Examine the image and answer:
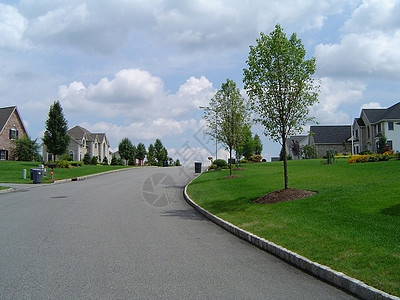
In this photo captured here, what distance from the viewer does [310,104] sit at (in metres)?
15.4

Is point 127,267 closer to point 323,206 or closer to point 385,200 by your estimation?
point 323,206

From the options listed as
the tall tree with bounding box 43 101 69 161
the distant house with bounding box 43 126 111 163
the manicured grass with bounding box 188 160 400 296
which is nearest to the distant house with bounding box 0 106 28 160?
the tall tree with bounding box 43 101 69 161

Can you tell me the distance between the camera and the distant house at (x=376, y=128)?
5284cm

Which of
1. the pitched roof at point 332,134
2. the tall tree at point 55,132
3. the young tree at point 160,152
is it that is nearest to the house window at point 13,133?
the tall tree at point 55,132

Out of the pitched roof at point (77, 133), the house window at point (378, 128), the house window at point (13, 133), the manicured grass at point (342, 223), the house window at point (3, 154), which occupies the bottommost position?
the manicured grass at point (342, 223)

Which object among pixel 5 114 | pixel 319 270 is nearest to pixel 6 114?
pixel 5 114

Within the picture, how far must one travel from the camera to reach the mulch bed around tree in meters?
14.0

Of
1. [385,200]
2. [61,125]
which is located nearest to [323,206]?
[385,200]

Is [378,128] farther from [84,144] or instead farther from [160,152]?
[84,144]

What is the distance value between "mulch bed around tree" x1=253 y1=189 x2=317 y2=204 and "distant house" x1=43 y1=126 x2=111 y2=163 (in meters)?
63.7

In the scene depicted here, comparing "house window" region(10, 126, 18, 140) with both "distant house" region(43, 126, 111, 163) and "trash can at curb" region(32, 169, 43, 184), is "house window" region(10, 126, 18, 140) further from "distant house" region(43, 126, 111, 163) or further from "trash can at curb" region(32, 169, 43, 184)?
"trash can at curb" region(32, 169, 43, 184)

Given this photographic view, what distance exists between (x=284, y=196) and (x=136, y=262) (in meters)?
7.86

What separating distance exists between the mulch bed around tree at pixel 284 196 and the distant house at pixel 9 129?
50.0 meters

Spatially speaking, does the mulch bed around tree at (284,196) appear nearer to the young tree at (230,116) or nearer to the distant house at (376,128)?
the young tree at (230,116)
